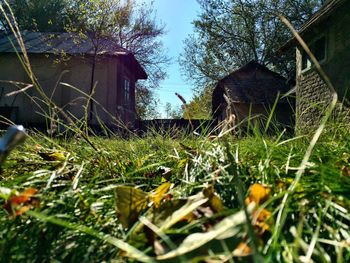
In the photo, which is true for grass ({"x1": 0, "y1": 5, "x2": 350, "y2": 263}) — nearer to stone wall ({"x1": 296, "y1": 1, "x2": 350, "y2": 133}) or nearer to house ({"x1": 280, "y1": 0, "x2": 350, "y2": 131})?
house ({"x1": 280, "y1": 0, "x2": 350, "y2": 131})

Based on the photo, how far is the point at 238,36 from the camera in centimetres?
3341

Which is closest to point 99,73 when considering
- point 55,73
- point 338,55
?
point 55,73

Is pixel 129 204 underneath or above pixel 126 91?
underneath

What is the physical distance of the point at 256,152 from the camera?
129cm

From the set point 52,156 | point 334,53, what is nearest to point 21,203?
point 52,156

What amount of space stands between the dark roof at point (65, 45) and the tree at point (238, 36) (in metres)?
12.6

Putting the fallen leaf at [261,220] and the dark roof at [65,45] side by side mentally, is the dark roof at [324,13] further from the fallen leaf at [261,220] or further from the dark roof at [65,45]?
the fallen leaf at [261,220]

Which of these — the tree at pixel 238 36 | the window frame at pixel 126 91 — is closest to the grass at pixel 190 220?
the window frame at pixel 126 91

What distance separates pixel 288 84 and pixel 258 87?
2394 mm

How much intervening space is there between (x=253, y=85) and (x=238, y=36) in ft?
31.6

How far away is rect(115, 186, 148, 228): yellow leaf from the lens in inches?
30.5

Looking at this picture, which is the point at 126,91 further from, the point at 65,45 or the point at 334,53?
the point at 334,53

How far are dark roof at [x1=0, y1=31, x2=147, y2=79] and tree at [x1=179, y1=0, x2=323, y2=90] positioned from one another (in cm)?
1258

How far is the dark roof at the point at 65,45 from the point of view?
20000 millimetres
